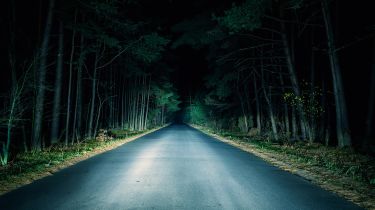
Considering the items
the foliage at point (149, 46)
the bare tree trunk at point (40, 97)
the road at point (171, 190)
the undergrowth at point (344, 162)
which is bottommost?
the road at point (171, 190)

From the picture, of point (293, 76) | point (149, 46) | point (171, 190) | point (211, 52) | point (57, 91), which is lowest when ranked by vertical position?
point (171, 190)

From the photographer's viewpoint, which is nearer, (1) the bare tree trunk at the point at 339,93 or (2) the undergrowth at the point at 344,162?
(2) the undergrowth at the point at 344,162

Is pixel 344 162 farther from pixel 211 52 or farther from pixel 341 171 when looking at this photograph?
pixel 211 52

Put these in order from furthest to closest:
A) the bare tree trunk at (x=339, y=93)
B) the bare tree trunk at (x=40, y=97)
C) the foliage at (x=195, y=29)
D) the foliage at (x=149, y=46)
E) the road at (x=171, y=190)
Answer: the foliage at (x=149, y=46) → the foliage at (x=195, y=29) → the bare tree trunk at (x=339, y=93) → the bare tree trunk at (x=40, y=97) → the road at (x=171, y=190)

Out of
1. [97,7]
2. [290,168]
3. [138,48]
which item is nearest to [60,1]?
[97,7]

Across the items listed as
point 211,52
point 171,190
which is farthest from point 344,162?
point 211,52

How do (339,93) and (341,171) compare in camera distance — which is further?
(339,93)

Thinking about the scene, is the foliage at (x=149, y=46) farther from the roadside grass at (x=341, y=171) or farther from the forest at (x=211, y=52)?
the roadside grass at (x=341, y=171)

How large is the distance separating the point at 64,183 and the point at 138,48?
13278 mm

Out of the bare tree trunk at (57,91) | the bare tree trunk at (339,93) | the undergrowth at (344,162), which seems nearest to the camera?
the undergrowth at (344,162)

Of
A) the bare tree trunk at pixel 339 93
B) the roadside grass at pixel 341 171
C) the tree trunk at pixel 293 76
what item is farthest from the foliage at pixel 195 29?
the roadside grass at pixel 341 171

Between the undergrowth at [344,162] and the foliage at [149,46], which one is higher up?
the foliage at [149,46]

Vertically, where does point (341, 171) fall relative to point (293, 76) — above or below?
below

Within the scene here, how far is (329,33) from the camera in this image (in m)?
14.1
